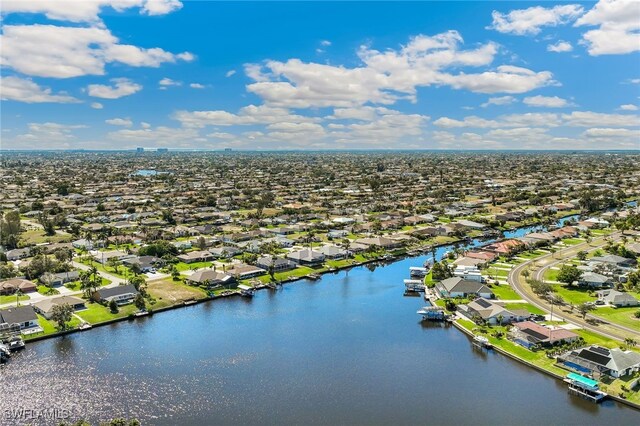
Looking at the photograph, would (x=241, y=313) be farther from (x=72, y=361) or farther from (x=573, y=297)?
(x=573, y=297)

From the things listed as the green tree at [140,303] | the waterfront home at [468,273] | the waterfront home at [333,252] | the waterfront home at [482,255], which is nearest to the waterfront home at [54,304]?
the green tree at [140,303]

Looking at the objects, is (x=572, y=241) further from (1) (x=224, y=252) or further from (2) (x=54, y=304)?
(2) (x=54, y=304)

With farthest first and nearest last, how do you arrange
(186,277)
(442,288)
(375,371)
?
(186,277) < (442,288) < (375,371)

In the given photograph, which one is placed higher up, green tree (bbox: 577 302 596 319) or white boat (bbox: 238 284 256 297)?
green tree (bbox: 577 302 596 319)

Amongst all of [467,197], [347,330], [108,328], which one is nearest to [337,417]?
[347,330]

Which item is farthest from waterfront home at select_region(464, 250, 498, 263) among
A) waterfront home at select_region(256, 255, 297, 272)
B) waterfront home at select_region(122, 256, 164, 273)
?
waterfront home at select_region(122, 256, 164, 273)

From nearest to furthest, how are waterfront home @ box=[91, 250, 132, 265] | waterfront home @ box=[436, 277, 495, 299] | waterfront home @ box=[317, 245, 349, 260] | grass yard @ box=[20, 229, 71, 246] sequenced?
waterfront home @ box=[436, 277, 495, 299]
waterfront home @ box=[91, 250, 132, 265]
waterfront home @ box=[317, 245, 349, 260]
grass yard @ box=[20, 229, 71, 246]

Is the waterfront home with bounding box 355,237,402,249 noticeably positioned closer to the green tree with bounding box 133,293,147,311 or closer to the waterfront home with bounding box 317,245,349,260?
the waterfront home with bounding box 317,245,349,260
